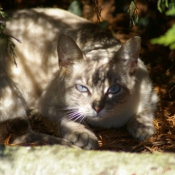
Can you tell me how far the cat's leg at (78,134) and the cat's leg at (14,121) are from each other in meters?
0.07

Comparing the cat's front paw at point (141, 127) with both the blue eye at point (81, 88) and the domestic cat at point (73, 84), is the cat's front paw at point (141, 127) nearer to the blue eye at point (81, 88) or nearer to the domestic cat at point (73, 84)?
the domestic cat at point (73, 84)

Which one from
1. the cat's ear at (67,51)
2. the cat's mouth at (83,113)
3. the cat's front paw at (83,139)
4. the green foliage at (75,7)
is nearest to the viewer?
the cat's front paw at (83,139)

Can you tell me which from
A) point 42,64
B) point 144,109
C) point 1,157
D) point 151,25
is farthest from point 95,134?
point 151,25

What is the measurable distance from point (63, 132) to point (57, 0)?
2.45 m

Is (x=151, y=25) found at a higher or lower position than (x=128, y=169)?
lower

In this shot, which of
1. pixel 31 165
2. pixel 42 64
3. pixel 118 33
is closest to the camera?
pixel 31 165

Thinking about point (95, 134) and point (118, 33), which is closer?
point (95, 134)

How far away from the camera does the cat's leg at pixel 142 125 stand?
3.37 m

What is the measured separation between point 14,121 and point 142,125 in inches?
41.0

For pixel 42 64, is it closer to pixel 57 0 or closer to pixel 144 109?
pixel 144 109

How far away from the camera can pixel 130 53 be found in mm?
3457

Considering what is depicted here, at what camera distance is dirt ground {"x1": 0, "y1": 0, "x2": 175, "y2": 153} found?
10.8 feet

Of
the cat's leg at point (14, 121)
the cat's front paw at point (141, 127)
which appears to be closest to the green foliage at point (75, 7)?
the cat's leg at point (14, 121)

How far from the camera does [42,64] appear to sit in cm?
404
